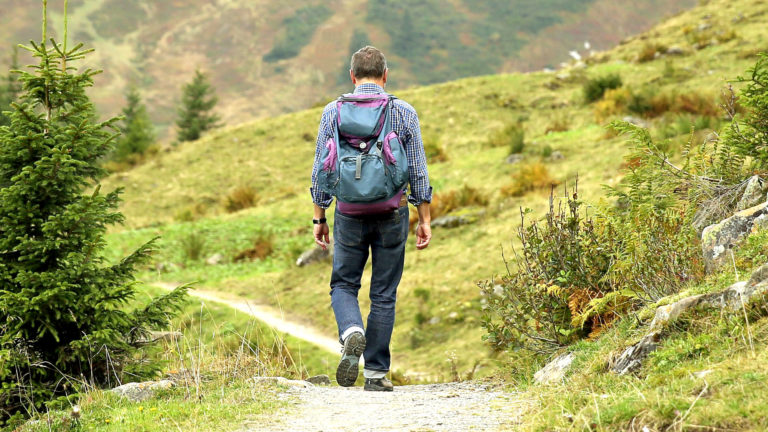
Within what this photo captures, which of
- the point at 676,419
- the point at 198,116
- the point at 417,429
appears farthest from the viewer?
the point at 198,116

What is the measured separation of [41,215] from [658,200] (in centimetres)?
431

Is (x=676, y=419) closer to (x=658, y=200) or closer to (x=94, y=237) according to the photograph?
(x=658, y=200)

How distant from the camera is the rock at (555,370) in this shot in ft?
14.5

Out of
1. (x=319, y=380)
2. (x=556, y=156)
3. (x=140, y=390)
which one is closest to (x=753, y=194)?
(x=319, y=380)

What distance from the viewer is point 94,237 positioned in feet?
17.1

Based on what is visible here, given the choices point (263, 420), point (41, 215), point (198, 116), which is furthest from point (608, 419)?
point (198, 116)

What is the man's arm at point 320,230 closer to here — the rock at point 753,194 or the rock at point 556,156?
the rock at point 753,194

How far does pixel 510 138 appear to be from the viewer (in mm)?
17656

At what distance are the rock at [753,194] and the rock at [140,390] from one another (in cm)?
390

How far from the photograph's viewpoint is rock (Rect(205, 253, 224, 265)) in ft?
51.6

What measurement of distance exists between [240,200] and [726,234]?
56.5 ft

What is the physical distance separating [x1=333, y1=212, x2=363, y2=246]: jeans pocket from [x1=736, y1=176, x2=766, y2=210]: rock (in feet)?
8.13

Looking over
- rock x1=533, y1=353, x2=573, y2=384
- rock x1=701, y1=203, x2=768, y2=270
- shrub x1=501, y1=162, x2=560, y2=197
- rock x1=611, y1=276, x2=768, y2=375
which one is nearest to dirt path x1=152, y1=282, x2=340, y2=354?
shrub x1=501, y1=162, x2=560, y2=197

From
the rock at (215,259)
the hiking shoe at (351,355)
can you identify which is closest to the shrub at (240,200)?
the rock at (215,259)
